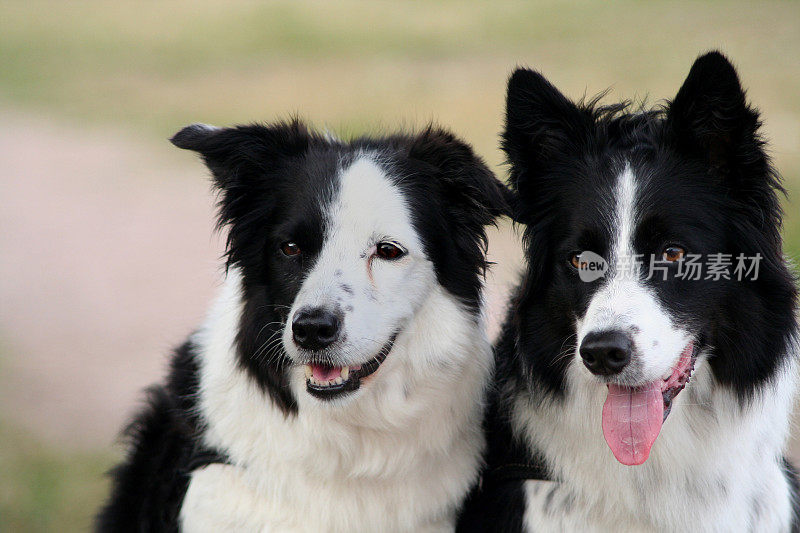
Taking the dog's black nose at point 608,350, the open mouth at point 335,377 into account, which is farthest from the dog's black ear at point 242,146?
the dog's black nose at point 608,350

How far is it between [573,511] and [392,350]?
37.4 inches

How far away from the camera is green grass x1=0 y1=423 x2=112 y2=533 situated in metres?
5.47

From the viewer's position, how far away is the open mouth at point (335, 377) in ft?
11.2

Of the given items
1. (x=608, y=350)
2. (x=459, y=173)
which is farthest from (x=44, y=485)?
(x=608, y=350)

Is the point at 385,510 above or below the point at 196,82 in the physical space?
below

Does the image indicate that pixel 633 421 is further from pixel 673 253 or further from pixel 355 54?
pixel 355 54

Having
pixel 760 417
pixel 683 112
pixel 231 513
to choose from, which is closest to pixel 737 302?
pixel 760 417

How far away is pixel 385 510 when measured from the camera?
12.0 ft

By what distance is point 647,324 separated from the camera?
10.3 feet

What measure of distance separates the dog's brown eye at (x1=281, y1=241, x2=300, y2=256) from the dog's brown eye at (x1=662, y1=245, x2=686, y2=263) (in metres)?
1.40

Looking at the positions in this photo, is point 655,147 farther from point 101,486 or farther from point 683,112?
point 101,486

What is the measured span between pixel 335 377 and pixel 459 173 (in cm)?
95
